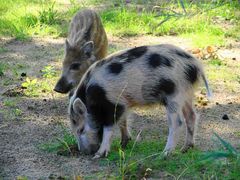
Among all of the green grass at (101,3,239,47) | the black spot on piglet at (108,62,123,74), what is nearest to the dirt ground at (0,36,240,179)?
the black spot on piglet at (108,62,123,74)

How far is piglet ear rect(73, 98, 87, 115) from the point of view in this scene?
495 cm

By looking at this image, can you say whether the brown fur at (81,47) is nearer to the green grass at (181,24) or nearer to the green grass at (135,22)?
the green grass at (181,24)

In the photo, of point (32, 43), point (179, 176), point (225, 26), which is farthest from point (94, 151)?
point (225, 26)

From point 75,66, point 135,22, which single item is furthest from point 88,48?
point 135,22

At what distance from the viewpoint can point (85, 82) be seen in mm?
5113

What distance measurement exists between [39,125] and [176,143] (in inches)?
62.8

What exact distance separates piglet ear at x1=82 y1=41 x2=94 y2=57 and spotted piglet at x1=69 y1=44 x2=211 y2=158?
1.58 metres

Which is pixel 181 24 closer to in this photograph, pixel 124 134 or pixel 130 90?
pixel 124 134

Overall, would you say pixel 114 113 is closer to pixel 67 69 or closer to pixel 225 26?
pixel 67 69

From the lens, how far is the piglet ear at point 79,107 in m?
4.95

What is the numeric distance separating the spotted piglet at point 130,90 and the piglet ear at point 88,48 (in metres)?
1.58

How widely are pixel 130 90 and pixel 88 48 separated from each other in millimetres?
1881

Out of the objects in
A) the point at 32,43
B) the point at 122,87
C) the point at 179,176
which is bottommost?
the point at 32,43

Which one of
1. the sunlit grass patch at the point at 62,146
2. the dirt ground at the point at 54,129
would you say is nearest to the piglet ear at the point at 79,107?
the sunlit grass patch at the point at 62,146
